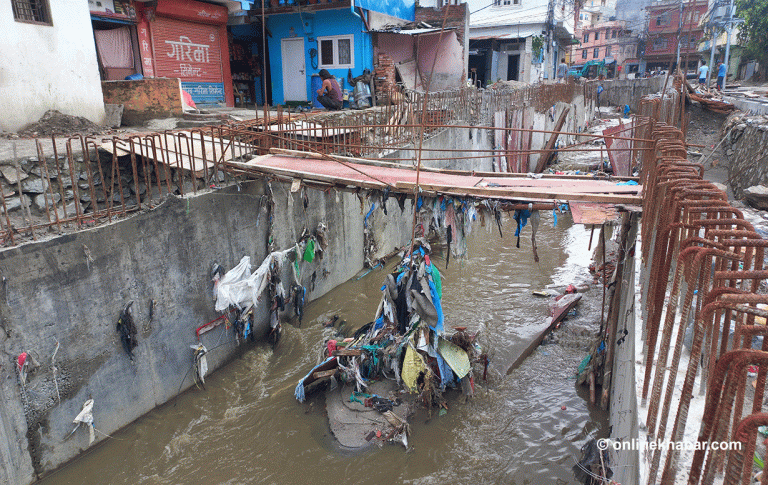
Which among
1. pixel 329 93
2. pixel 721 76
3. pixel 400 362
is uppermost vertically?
pixel 721 76

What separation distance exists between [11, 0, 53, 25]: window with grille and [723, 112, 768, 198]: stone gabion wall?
54.7 feet

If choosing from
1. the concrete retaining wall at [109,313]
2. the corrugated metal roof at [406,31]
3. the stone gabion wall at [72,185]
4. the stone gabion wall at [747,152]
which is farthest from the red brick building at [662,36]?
the stone gabion wall at [72,185]

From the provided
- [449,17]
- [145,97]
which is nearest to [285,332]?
[145,97]

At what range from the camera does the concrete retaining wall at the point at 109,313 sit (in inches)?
222

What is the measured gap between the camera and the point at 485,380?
7.88 meters

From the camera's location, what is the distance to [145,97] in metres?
11.9

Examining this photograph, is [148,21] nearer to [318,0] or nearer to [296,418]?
[318,0]

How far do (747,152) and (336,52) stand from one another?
14.3 m

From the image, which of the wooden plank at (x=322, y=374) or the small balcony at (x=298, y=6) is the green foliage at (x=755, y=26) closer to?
the small balcony at (x=298, y=6)

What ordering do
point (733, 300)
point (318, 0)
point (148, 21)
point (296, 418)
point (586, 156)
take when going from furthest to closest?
point (586, 156), point (318, 0), point (148, 21), point (296, 418), point (733, 300)

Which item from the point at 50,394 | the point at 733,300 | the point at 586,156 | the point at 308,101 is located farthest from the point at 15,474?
the point at 586,156

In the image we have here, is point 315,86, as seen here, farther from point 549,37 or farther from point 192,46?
point 549,37

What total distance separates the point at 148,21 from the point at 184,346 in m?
11.7

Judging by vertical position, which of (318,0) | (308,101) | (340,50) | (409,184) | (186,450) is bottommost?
(186,450)
